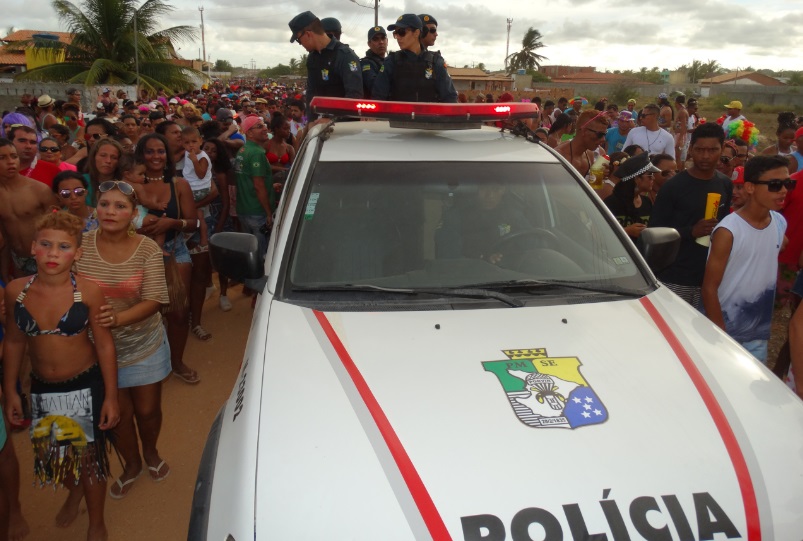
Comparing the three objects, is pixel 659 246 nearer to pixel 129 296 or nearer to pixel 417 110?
pixel 417 110

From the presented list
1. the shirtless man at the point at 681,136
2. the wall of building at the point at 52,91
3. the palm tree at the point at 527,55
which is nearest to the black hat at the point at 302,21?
the shirtless man at the point at 681,136

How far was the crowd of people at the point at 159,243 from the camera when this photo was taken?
262 cm

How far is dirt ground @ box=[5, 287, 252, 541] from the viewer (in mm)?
2977

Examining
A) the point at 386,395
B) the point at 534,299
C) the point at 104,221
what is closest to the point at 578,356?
the point at 534,299

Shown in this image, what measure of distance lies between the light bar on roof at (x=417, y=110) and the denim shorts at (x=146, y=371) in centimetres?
157

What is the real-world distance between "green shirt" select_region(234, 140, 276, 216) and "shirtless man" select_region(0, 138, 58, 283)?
187cm

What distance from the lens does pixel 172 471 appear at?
11.2 ft

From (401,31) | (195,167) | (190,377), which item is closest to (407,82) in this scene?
(401,31)

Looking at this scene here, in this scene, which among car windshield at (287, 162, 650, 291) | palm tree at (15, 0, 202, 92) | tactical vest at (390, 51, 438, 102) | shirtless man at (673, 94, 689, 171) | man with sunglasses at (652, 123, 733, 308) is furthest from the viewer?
palm tree at (15, 0, 202, 92)

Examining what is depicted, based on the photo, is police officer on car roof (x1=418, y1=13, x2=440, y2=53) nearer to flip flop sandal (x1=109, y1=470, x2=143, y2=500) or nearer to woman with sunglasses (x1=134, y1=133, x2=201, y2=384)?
woman with sunglasses (x1=134, y1=133, x2=201, y2=384)

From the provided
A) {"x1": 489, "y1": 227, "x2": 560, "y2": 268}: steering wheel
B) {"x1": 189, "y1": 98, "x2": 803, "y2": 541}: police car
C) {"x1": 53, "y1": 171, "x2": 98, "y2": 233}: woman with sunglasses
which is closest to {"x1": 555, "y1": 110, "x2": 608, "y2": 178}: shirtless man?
{"x1": 189, "y1": 98, "x2": 803, "y2": 541}: police car

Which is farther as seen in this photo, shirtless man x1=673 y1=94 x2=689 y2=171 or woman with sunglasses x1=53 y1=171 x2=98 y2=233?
shirtless man x1=673 y1=94 x2=689 y2=171

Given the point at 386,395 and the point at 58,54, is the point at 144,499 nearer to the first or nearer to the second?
the point at 386,395

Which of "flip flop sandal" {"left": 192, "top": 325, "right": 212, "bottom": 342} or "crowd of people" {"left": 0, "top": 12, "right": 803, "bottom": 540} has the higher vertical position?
"crowd of people" {"left": 0, "top": 12, "right": 803, "bottom": 540}
